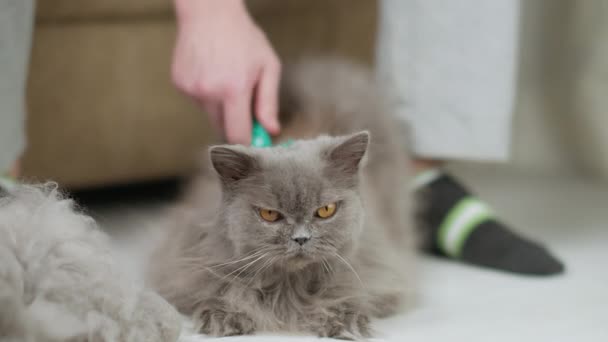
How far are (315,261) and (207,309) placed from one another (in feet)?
0.64

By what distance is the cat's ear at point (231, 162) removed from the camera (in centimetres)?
102

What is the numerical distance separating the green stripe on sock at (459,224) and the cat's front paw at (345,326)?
0.54 meters

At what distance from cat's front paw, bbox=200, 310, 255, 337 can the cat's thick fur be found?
4.0 inches

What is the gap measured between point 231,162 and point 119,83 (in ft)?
2.65

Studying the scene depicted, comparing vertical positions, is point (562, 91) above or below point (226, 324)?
above

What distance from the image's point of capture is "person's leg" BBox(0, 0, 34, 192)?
115 centimetres

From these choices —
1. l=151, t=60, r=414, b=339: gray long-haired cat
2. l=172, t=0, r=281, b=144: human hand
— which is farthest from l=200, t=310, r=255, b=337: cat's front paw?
l=172, t=0, r=281, b=144: human hand

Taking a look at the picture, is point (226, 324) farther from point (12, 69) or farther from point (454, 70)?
point (454, 70)

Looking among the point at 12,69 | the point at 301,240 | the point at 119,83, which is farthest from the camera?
the point at 119,83

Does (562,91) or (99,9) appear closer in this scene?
(99,9)

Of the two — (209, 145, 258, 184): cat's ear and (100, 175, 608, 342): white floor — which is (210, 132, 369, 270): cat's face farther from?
(100, 175, 608, 342): white floor

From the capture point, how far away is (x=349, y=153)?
1.07 m

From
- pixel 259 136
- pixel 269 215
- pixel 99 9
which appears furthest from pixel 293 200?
pixel 99 9

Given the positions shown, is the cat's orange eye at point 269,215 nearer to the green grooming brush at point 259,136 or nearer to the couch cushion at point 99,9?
the green grooming brush at point 259,136
